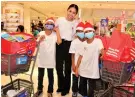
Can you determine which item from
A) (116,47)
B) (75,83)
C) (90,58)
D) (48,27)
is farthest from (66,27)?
(116,47)

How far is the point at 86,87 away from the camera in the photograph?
3.57 metres

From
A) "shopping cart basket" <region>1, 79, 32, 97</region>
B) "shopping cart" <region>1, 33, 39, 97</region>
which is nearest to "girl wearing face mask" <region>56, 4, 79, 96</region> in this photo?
"shopping cart basket" <region>1, 79, 32, 97</region>

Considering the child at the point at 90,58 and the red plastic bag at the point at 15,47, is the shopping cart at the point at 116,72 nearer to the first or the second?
the child at the point at 90,58

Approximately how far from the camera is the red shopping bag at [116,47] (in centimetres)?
240

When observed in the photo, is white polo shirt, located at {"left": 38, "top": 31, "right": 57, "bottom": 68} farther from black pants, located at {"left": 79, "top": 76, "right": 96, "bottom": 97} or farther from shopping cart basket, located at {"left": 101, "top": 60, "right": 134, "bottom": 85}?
shopping cart basket, located at {"left": 101, "top": 60, "right": 134, "bottom": 85}

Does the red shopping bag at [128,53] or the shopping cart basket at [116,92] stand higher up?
the red shopping bag at [128,53]

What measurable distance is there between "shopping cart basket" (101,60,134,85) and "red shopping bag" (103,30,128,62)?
0.19 feet

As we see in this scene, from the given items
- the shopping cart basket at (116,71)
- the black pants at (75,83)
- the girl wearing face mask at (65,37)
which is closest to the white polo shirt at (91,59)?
the black pants at (75,83)

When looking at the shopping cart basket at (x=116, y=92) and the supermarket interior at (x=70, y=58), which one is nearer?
the supermarket interior at (x=70, y=58)

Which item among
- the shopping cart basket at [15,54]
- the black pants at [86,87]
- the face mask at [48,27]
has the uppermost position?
the face mask at [48,27]

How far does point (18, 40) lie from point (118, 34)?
1069mm

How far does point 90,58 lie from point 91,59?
0.02m

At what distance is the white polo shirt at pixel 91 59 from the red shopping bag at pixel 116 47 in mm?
585

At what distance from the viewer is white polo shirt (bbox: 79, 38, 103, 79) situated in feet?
10.3
